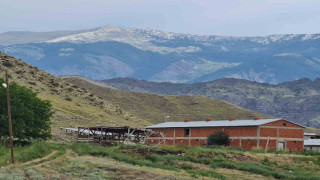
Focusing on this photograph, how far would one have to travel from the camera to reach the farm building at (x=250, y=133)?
88.8 meters

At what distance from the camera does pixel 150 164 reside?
178 feet

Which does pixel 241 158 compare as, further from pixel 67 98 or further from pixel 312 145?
pixel 67 98

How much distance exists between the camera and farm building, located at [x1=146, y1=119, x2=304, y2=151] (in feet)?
291

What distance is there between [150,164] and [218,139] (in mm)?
38169

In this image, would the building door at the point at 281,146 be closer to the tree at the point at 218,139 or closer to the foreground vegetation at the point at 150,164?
the tree at the point at 218,139

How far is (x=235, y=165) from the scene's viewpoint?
2295 inches

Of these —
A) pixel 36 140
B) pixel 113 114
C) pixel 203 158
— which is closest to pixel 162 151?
pixel 203 158

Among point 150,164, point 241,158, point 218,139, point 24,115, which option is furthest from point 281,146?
point 150,164

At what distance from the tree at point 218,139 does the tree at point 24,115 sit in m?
27.1

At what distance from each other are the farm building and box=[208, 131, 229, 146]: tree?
0.75m

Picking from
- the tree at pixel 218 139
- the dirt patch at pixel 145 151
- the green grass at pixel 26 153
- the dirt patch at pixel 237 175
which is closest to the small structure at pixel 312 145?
the tree at pixel 218 139

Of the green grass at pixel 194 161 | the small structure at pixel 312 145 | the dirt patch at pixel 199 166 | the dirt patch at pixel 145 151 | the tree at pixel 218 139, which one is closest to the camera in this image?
the green grass at pixel 194 161

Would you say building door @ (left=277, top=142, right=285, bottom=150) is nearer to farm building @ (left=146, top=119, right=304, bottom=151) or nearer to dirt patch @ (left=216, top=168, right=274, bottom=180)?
farm building @ (left=146, top=119, right=304, bottom=151)

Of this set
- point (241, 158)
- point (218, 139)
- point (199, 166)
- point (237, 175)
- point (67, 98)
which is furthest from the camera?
point (67, 98)
